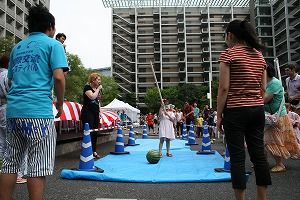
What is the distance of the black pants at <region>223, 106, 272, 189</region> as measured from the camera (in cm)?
264

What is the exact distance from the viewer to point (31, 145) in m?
2.32

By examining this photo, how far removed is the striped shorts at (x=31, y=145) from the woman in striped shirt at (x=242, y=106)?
5.16ft

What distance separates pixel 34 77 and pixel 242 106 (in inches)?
72.6

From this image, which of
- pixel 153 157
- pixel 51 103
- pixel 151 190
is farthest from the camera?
pixel 153 157

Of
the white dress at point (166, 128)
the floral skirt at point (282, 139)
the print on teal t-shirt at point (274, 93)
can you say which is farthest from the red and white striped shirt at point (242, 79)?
the white dress at point (166, 128)

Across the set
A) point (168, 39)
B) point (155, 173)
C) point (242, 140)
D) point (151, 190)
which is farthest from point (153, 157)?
point (168, 39)

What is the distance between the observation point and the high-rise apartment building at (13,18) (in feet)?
143

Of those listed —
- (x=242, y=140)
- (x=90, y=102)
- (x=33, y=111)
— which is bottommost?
(x=242, y=140)

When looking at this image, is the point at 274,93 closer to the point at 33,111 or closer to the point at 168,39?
the point at 33,111

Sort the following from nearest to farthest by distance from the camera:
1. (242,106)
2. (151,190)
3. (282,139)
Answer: (242,106)
(151,190)
(282,139)

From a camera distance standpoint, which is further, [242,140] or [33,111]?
[242,140]

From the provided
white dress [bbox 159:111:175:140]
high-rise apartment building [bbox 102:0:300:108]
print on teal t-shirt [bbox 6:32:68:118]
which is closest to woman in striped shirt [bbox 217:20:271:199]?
print on teal t-shirt [bbox 6:32:68:118]

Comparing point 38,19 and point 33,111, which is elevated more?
point 38,19

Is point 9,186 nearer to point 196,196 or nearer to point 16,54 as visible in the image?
point 16,54
